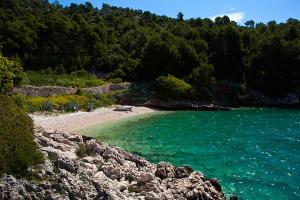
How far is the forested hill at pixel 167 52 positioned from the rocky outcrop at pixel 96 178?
51358 mm

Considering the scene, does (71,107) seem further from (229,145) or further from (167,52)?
(167,52)

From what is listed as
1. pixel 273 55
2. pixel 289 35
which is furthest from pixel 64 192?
pixel 289 35

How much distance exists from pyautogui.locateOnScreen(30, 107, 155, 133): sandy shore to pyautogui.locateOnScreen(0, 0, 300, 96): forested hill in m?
19.7

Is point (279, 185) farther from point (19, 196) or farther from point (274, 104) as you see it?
point (274, 104)

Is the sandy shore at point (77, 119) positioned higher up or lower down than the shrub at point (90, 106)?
lower down

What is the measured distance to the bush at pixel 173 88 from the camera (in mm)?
73562

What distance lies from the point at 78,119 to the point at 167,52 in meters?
33.0

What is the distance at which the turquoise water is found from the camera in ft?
95.2

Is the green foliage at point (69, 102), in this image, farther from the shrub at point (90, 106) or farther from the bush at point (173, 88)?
the bush at point (173, 88)

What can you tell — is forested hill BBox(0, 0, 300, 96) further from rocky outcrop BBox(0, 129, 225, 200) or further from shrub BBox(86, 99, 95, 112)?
rocky outcrop BBox(0, 129, 225, 200)

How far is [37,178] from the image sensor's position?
1955 centimetres

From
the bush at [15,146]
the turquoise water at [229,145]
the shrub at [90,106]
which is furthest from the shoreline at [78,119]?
the bush at [15,146]

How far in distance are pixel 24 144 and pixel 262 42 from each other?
71816 mm

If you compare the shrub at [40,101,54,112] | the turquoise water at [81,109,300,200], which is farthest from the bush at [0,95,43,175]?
the shrub at [40,101,54,112]
